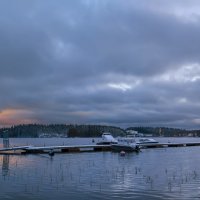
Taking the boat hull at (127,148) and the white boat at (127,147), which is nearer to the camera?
the boat hull at (127,148)

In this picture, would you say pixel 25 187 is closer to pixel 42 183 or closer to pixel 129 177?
pixel 42 183

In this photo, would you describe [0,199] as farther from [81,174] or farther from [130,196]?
[81,174]

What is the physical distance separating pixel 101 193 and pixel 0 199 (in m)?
7.42

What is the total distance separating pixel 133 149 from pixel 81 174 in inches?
1947

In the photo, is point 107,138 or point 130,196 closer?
point 130,196

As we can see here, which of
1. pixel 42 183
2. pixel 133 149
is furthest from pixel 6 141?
pixel 42 183

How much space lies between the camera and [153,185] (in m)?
34.1

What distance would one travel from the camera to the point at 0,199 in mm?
28281

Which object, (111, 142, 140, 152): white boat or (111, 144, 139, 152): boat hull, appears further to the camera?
(111, 142, 140, 152): white boat

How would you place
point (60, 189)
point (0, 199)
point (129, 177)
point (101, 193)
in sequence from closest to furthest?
point (0, 199) → point (101, 193) → point (60, 189) → point (129, 177)

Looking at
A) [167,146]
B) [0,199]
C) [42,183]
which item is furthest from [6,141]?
[0,199]

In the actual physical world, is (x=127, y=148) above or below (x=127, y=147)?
below

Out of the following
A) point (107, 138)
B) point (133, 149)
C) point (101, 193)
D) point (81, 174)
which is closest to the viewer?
point (101, 193)

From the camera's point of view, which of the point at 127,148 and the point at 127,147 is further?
the point at 127,147
